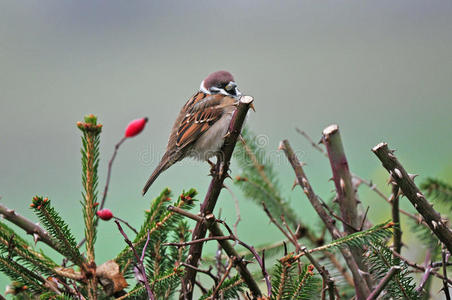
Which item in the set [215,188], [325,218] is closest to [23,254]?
[215,188]

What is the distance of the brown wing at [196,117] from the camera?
2.21m

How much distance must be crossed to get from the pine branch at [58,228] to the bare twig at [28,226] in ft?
0.13

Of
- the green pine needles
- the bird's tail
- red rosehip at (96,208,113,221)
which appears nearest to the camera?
the green pine needles

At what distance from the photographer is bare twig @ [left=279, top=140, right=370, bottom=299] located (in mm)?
→ 1062

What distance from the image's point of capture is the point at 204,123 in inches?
89.4

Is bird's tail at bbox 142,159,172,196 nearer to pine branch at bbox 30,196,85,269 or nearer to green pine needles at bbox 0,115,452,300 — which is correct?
green pine needles at bbox 0,115,452,300

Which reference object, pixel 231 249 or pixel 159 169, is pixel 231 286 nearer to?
pixel 231 249

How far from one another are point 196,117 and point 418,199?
145cm

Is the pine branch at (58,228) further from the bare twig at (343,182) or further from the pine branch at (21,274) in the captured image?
the bare twig at (343,182)

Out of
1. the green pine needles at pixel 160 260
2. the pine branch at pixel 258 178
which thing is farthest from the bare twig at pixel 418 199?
the pine branch at pixel 258 178

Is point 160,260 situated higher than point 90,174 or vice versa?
point 90,174

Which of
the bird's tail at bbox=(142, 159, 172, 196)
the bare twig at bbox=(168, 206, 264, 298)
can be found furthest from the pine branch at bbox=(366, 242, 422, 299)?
the bird's tail at bbox=(142, 159, 172, 196)

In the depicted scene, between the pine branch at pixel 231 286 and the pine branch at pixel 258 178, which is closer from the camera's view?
the pine branch at pixel 231 286

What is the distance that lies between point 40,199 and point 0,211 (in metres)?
0.13
